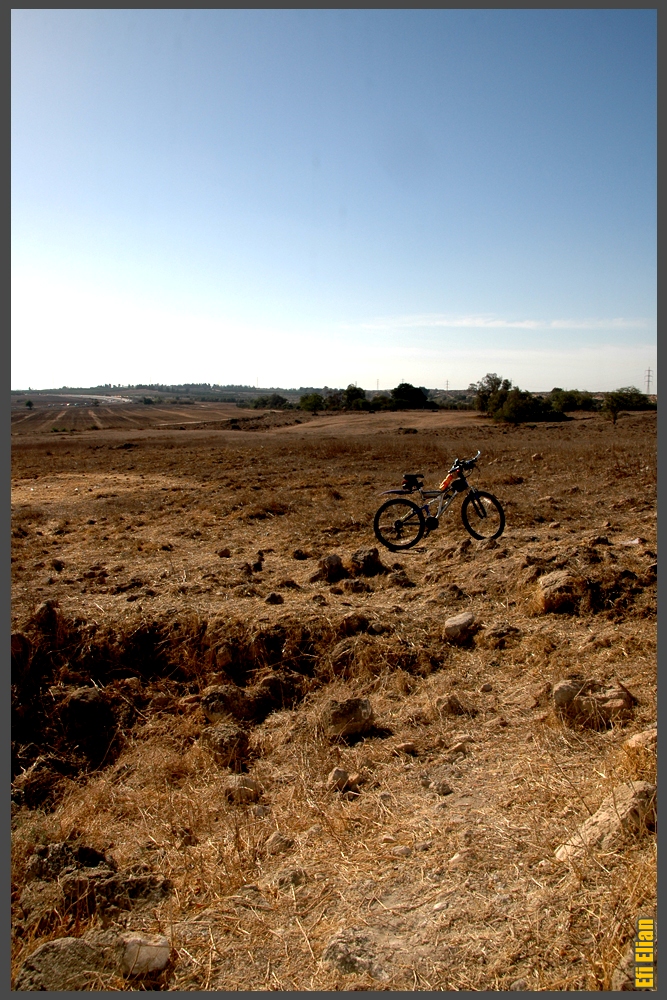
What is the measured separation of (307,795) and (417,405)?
234ft

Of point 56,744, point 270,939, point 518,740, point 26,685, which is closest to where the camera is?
point 270,939

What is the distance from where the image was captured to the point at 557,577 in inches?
257

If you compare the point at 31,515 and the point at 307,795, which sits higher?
the point at 31,515

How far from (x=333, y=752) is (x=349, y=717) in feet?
1.05

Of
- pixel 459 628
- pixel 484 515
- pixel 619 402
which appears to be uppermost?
pixel 619 402

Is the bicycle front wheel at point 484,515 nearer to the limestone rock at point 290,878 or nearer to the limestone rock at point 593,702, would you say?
the limestone rock at point 593,702

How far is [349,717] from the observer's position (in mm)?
4812

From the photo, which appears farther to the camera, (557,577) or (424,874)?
(557,577)

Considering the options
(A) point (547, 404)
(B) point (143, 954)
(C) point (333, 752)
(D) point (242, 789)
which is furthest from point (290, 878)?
(A) point (547, 404)

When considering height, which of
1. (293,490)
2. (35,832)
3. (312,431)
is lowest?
(35,832)

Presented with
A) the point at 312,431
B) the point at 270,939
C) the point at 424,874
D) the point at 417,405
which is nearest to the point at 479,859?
the point at 424,874

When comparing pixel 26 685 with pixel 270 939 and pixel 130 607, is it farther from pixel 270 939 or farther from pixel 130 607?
pixel 270 939

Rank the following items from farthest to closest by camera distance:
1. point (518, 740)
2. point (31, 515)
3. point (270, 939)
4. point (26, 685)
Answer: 1. point (31, 515)
2. point (26, 685)
3. point (518, 740)
4. point (270, 939)

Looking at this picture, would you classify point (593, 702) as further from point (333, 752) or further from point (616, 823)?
point (333, 752)
